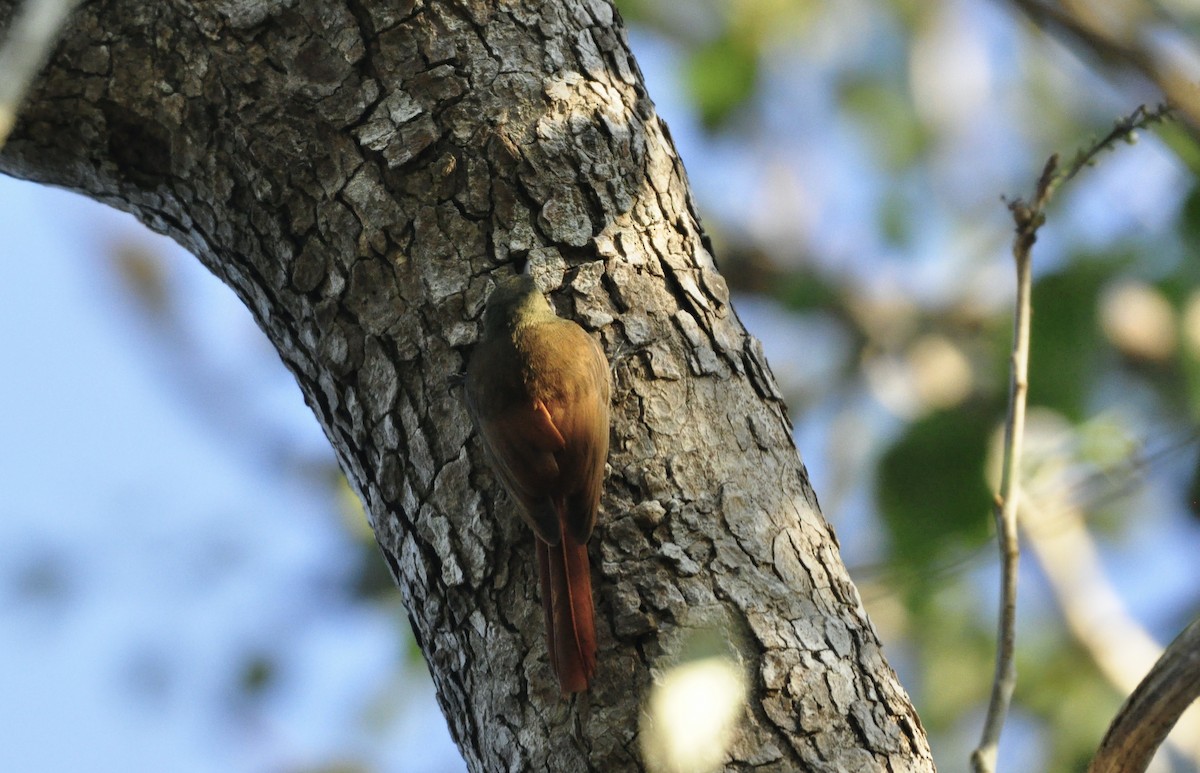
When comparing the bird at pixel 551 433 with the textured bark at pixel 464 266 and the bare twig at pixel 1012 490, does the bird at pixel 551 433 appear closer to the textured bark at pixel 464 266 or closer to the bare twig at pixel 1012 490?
the textured bark at pixel 464 266

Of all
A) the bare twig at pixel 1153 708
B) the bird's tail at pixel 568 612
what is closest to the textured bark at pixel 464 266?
the bird's tail at pixel 568 612

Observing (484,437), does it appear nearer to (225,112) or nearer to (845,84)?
(225,112)

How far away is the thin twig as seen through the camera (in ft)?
6.57

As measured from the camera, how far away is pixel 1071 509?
9.89 ft

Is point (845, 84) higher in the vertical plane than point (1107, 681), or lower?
higher

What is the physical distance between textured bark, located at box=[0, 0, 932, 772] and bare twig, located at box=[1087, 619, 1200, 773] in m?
0.29

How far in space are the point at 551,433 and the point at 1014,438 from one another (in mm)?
881

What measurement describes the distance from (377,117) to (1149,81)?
4.59ft

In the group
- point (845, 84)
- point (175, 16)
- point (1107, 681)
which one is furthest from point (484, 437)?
point (845, 84)

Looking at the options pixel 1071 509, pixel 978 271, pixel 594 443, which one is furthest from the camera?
pixel 978 271

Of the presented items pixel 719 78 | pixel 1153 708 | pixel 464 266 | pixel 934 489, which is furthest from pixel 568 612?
pixel 719 78

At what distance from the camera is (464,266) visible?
2.11m

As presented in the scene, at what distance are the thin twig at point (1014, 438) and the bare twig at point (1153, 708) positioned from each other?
10.5 inches

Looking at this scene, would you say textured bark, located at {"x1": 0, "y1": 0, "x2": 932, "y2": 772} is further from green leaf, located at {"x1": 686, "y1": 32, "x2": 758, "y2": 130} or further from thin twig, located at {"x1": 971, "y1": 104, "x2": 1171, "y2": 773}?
green leaf, located at {"x1": 686, "y1": 32, "x2": 758, "y2": 130}
